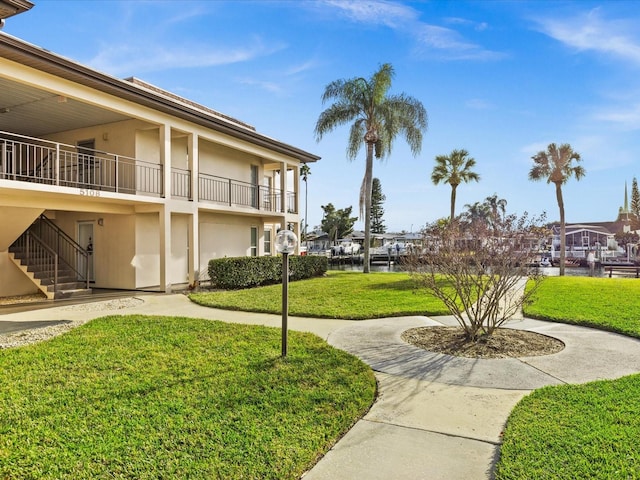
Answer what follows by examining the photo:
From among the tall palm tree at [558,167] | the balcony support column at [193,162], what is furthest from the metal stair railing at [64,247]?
the tall palm tree at [558,167]

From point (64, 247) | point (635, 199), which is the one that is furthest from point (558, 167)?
point (635, 199)

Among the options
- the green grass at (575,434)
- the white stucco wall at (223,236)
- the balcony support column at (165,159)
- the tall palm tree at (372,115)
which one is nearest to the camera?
the green grass at (575,434)

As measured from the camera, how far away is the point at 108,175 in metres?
14.5

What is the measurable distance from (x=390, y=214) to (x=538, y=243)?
217 feet

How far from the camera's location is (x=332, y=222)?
2650 inches

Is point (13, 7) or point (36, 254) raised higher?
point (13, 7)

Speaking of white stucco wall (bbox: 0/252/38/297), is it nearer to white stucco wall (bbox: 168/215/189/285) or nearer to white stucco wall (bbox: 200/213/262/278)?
white stucco wall (bbox: 168/215/189/285)

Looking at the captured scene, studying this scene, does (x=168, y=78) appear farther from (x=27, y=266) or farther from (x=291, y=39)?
(x=27, y=266)

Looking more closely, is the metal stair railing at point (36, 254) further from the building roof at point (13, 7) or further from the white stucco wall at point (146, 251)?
the building roof at point (13, 7)

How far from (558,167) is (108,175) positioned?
26112 millimetres

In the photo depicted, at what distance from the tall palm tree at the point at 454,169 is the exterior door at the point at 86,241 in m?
28.2

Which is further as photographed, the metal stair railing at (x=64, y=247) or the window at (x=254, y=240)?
the window at (x=254, y=240)

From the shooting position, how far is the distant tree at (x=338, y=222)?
2628 inches

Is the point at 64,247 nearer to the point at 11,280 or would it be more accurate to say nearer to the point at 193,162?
the point at 11,280
